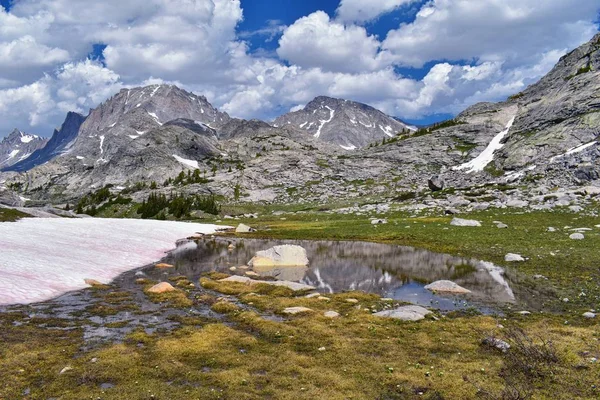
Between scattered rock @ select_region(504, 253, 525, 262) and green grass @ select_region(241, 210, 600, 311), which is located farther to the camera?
scattered rock @ select_region(504, 253, 525, 262)

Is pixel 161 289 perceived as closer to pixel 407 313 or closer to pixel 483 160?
pixel 407 313

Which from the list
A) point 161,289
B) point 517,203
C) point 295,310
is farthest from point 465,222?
point 161,289

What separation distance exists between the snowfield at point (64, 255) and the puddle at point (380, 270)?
18.5 ft

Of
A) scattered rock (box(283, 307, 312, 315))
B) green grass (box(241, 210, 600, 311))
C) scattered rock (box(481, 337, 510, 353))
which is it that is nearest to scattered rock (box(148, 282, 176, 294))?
scattered rock (box(283, 307, 312, 315))

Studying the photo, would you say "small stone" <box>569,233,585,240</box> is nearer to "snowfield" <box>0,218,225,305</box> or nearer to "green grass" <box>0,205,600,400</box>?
"green grass" <box>0,205,600,400</box>

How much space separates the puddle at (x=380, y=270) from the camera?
101 feet

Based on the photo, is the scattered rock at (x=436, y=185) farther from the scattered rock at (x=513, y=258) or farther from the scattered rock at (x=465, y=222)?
the scattered rock at (x=513, y=258)

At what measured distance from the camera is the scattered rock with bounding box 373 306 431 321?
81.1ft

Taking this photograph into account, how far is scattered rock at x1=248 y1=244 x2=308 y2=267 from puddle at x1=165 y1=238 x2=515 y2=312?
5.72 ft

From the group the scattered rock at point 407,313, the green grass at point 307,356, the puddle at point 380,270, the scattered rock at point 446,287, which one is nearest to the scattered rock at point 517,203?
the puddle at point 380,270

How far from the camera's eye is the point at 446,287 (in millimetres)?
32969

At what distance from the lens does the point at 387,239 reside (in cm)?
6600

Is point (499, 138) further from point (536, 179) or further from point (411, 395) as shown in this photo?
point (411, 395)

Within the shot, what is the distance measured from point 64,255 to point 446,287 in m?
39.8
